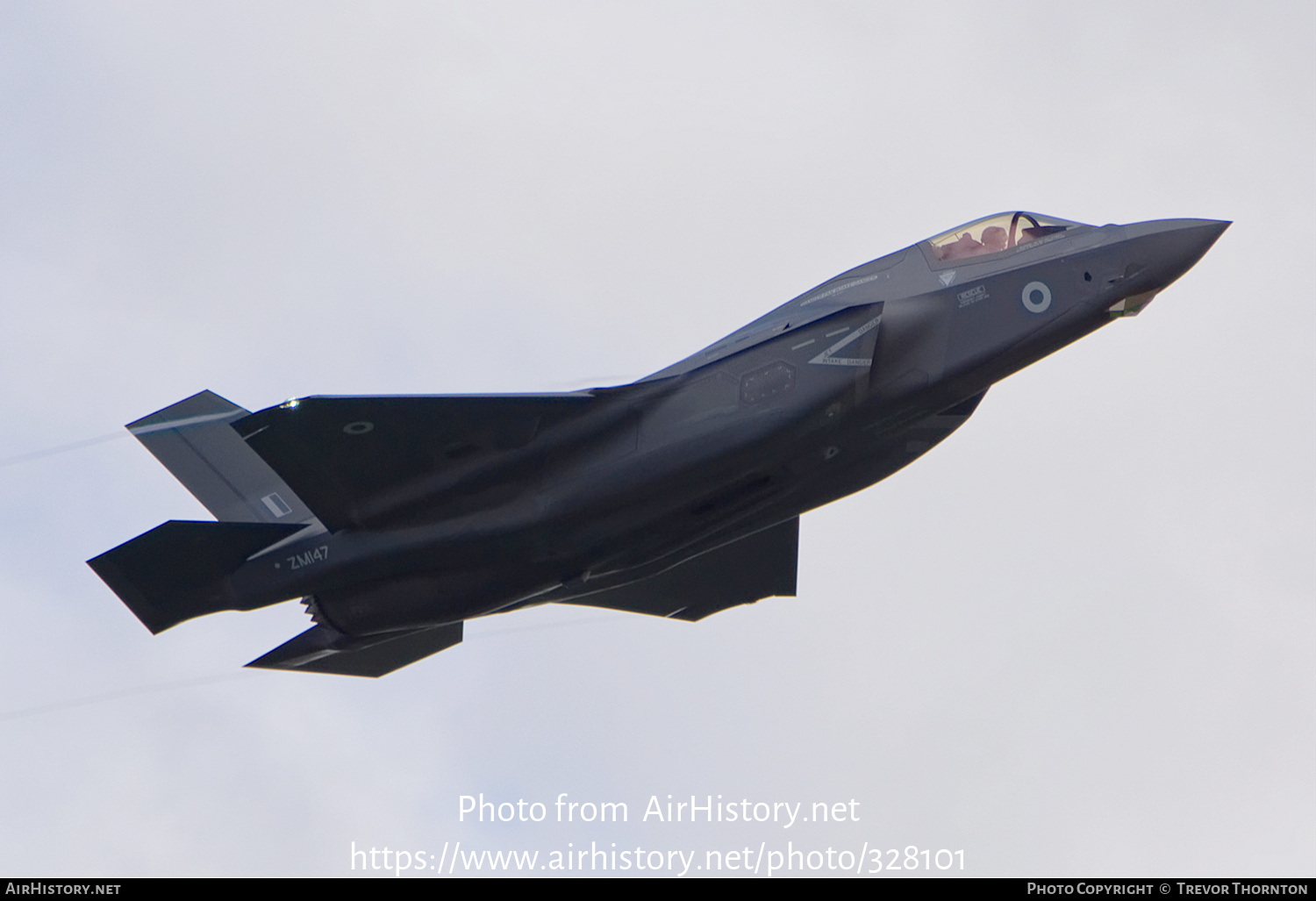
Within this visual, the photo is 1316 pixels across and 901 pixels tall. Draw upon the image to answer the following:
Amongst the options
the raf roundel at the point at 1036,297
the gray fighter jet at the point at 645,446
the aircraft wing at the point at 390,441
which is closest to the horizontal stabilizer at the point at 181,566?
the gray fighter jet at the point at 645,446

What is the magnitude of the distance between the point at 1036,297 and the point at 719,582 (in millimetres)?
6961

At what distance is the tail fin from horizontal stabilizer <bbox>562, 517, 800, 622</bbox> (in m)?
4.54

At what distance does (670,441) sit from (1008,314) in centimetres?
421

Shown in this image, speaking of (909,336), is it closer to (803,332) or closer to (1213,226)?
(803,332)

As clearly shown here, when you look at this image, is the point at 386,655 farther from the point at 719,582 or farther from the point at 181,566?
the point at 719,582

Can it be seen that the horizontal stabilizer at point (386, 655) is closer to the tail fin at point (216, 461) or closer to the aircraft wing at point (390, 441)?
the tail fin at point (216, 461)

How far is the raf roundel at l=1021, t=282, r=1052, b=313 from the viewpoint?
19.0 meters

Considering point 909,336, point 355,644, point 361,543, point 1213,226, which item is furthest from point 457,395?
point 1213,226

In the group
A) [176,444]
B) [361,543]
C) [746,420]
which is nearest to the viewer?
[746,420]

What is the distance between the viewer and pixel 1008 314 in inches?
748

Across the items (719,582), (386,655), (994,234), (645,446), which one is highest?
(994,234)

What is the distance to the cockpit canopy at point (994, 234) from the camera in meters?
19.7

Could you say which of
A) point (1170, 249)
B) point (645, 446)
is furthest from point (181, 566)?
point (1170, 249)

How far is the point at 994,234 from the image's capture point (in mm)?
19812
